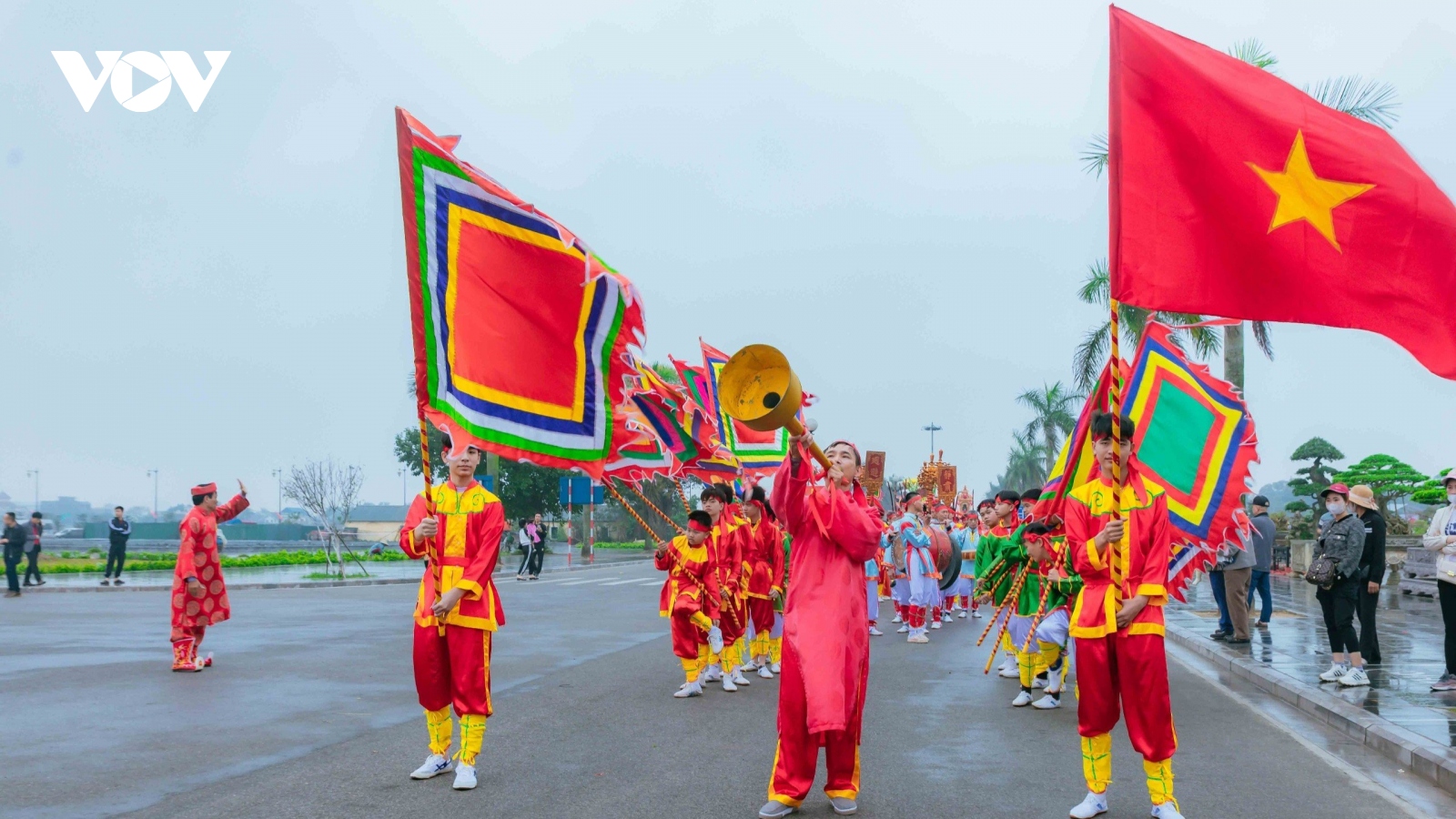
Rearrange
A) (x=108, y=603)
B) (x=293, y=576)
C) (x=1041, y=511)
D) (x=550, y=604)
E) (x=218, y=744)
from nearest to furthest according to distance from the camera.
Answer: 1. (x=218, y=744)
2. (x=1041, y=511)
3. (x=108, y=603)
4. (x=550, y=604)
5. (x=293, y=576)

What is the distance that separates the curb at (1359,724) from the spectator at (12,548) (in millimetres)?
20041

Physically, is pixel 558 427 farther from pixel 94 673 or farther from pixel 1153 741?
pixel 94 673

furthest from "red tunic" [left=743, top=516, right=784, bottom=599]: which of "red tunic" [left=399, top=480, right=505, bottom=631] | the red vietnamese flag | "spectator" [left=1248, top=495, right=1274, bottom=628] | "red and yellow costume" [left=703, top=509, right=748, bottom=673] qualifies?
"spectator" [left=1248, top=495, right=1274, bottom=628]

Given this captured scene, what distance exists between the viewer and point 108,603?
18922 millimetres

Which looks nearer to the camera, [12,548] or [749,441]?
[749,441]

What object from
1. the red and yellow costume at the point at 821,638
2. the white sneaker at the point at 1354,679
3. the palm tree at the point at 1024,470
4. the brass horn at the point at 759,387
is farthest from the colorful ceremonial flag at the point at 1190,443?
the palm tree at the point at 1024,470

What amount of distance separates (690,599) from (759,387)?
4.71 metres

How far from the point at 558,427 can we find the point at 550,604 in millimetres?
14265

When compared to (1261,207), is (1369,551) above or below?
below

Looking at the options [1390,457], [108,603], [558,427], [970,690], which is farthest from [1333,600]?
[1390,457]

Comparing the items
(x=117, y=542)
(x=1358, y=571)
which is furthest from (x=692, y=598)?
(x=117, y=542)

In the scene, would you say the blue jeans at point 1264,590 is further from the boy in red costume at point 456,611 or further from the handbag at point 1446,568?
the boy in red costume at point 456,611

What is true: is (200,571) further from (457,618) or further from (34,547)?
(34,547)

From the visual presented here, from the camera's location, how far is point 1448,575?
923 centimetres
